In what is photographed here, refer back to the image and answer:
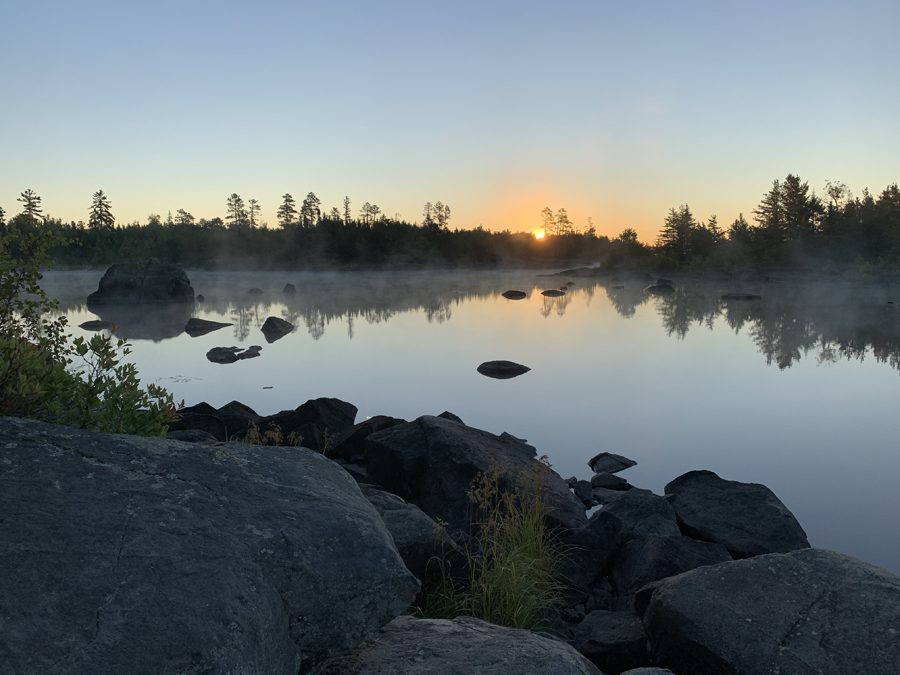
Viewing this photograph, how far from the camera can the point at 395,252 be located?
246ft

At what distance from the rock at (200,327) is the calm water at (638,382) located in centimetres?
58

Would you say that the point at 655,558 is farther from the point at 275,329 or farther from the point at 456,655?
the point at 275,329

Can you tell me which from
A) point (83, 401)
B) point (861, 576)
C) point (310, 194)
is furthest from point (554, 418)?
point (310, 194)

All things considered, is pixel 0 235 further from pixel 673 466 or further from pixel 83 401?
pixel 673 466

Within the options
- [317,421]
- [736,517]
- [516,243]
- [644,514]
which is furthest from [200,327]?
[516,243]

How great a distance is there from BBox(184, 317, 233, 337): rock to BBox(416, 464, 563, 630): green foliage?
18461mm

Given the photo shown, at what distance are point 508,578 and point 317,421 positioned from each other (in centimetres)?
524

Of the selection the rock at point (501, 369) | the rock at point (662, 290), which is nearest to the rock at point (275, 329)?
the rock at point (501, 369)

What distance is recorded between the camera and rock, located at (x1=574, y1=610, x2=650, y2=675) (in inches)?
166

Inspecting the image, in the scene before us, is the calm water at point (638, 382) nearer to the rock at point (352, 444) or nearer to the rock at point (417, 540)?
the rock at point (352, 444)

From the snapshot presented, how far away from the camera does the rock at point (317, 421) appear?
884 cm

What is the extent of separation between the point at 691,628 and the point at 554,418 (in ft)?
23.8

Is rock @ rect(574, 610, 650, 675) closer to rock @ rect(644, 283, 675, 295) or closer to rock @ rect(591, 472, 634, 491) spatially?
rock @ rect(591, 472, 634, 491)

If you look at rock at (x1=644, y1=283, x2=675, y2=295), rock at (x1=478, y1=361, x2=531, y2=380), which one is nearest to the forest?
rock at (x1=644, y1=283, x2=675, y2=295)
